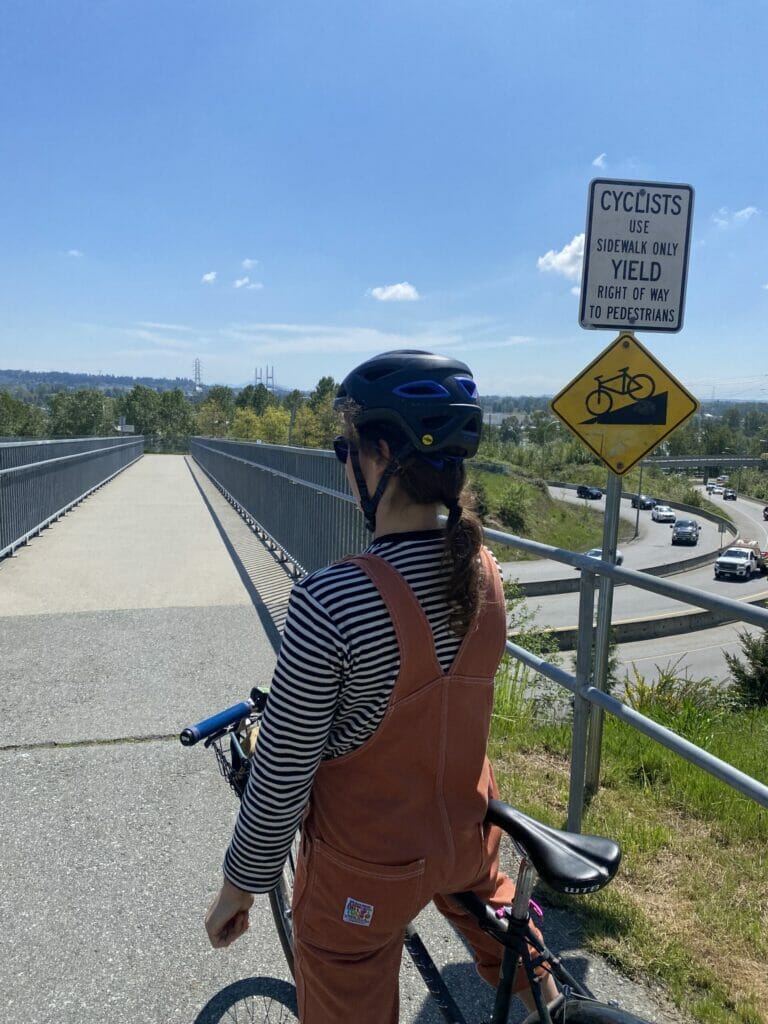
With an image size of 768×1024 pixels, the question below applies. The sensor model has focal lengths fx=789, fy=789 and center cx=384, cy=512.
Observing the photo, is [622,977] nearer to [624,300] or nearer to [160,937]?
[160,937]

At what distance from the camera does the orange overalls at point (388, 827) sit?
4.75 ft

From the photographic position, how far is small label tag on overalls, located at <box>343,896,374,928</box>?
146 centimetres

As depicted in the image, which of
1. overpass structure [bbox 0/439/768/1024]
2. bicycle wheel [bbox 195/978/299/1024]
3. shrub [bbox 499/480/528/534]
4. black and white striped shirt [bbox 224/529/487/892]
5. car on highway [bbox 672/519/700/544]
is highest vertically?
black and white striped shirt [bbox 224/529/487/892]

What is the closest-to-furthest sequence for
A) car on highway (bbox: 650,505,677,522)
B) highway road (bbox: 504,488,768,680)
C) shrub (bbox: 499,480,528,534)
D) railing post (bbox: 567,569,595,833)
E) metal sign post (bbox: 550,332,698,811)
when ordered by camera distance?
railing post (bbox: 567,569,595,833), metal sign post (bbox: 550,332,698,811), highway road (bbox: 504,488,768,680), shrub (bbox: 499,480,528,534), car on highway (bbox: 650,505,677,522)

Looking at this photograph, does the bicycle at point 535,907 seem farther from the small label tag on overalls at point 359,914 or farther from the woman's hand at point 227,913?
the woman's hand at point 227,913

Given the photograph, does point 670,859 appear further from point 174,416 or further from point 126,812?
point 174,416

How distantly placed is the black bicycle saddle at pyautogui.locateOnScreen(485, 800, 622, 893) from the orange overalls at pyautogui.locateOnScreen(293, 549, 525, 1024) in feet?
0.38

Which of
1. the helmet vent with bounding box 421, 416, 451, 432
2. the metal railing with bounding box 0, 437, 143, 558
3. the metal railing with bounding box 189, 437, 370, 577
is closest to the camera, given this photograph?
the helmet vent with bounding box 421, 416, 451, 432

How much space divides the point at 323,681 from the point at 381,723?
144 millimetres

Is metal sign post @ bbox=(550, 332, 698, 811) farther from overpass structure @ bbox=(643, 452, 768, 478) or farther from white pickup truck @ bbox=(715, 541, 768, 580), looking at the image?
overpass structure @ bbox=(643, 452, 768, 478)

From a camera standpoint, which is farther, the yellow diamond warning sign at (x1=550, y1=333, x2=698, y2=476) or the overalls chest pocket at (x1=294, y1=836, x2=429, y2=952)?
the yellow diamond warning sign at (x1=550, y1=333, x2=698, y2=476)

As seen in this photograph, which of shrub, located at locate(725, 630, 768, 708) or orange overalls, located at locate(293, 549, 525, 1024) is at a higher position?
orange overalls, located at locate(293, 549, 525, 1024)

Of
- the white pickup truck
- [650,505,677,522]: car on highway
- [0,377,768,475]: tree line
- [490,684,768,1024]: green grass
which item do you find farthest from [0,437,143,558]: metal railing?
[650,505,677,522]: car on highway

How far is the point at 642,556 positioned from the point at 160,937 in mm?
68505
